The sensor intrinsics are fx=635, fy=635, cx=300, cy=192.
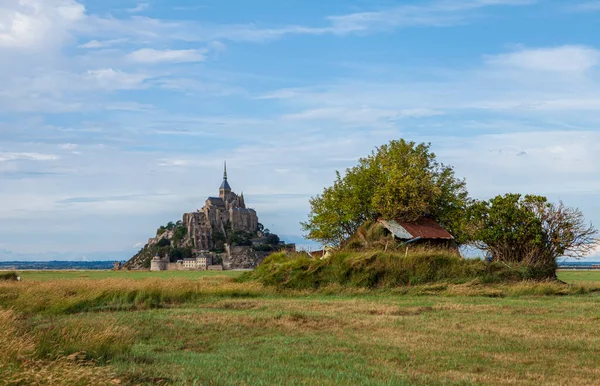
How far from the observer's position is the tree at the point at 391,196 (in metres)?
39.6

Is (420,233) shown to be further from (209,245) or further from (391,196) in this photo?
(209,245)

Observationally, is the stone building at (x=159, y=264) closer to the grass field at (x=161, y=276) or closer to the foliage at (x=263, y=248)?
the foliage at (x=263, y=248)

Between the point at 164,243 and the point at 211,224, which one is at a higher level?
the point at 211,224

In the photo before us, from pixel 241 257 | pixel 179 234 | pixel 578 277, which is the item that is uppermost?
pixel 179 234

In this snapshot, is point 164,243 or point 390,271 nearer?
point 390,271

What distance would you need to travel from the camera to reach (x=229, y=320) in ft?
51.7

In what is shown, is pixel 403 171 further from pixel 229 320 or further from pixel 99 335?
pixel 99 335

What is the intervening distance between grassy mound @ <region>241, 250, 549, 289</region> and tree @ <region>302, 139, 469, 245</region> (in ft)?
34.7

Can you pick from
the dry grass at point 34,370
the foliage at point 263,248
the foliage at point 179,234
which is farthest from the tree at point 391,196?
the foliage at point 179,234

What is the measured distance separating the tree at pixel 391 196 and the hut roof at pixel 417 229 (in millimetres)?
665

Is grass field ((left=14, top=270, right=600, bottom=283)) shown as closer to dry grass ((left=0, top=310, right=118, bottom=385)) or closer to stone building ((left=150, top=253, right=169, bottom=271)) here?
dry grass ((left=0, top=310, right=118, bottom=385))

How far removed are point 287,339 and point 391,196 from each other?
1077 inches

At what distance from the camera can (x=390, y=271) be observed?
26375mm

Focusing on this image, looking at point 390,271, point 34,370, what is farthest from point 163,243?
point 34,370
